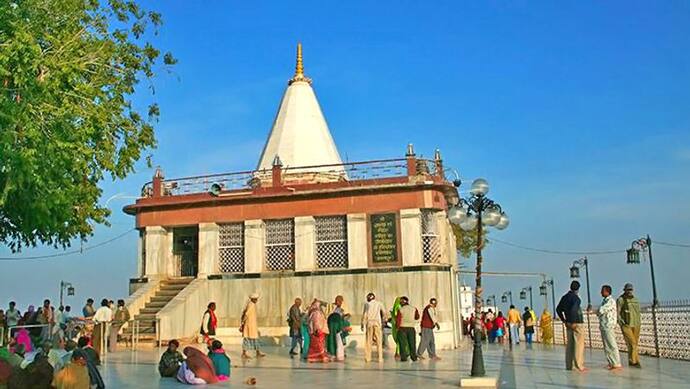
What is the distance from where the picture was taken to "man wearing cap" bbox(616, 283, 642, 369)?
14312 millimetres

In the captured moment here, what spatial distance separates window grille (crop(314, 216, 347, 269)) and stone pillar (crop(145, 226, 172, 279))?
595 centimetres

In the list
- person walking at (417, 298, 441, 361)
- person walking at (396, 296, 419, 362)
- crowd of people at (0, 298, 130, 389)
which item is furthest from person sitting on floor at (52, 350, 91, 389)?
person walking at (417, 298, 441, 361)

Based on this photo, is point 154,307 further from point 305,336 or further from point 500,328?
point 500,328

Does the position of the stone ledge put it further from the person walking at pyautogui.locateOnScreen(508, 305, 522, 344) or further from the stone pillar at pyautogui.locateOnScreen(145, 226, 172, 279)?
the stone pillar at pyautogui.locateOnScreen(145, 226, 172, 279)

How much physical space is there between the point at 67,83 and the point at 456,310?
14.7 metres

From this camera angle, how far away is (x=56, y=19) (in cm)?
1577

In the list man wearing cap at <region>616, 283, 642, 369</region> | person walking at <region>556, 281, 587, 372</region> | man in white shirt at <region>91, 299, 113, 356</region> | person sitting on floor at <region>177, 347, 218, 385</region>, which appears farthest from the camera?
man in white shirt at <region>91, 299, 113, 356</region>

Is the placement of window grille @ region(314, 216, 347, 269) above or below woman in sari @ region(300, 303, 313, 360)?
above

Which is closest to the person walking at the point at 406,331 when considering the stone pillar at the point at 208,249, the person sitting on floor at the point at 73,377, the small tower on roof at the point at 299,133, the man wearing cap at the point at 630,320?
the man wearing cap at the point at 630,320

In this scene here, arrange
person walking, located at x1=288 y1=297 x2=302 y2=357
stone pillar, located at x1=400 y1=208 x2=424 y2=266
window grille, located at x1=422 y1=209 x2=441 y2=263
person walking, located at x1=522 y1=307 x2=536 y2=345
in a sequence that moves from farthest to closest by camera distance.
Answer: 1. person walking, located at x1=522 y1=307 x2=536 y2=345
2. window grille, located at x1=422 y1=209 x2=441 y2=263
3. stone pillar, located at x1=400 y1=208 x2=424 y2=266
4. person walking, located at x1=288 y1=297 x2=302 y2=357

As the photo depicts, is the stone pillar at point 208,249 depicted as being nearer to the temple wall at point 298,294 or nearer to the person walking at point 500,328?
the temple wall at point 298,294

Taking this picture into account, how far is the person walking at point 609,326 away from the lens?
550 inches

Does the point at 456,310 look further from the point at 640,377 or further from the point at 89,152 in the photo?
the point at 89,152

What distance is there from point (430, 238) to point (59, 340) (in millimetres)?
11734
